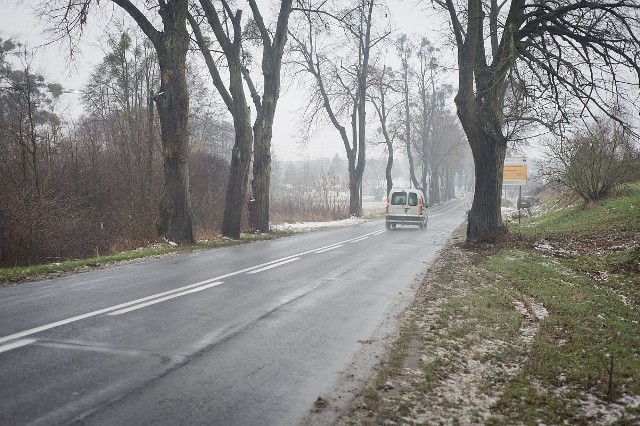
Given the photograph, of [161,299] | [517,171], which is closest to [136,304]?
[161,299]

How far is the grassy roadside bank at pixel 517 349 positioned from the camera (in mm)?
4129

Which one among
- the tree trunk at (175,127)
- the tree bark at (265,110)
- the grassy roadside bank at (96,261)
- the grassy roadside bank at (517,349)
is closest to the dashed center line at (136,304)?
the grassy roadside bank at (96,261)

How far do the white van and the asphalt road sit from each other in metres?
16.1

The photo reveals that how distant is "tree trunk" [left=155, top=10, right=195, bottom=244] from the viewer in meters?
15.1

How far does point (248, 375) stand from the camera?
459 cm

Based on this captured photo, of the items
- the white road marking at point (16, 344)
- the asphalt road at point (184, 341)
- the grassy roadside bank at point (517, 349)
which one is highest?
the white road marking at point (16, 344)

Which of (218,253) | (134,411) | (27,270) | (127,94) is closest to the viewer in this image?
(134,411)

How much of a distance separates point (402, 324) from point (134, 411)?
399cm

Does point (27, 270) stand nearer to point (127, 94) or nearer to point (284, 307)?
point (284, 307)

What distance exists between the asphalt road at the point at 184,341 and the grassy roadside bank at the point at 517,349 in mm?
594

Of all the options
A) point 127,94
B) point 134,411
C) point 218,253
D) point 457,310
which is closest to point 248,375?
point 134,411

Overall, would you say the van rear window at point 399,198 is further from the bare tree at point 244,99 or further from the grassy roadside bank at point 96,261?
the grassy roadside bank at point 96,261

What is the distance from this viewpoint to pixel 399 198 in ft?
88.5

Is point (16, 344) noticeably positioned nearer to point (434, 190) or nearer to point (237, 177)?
point (237, 177)
